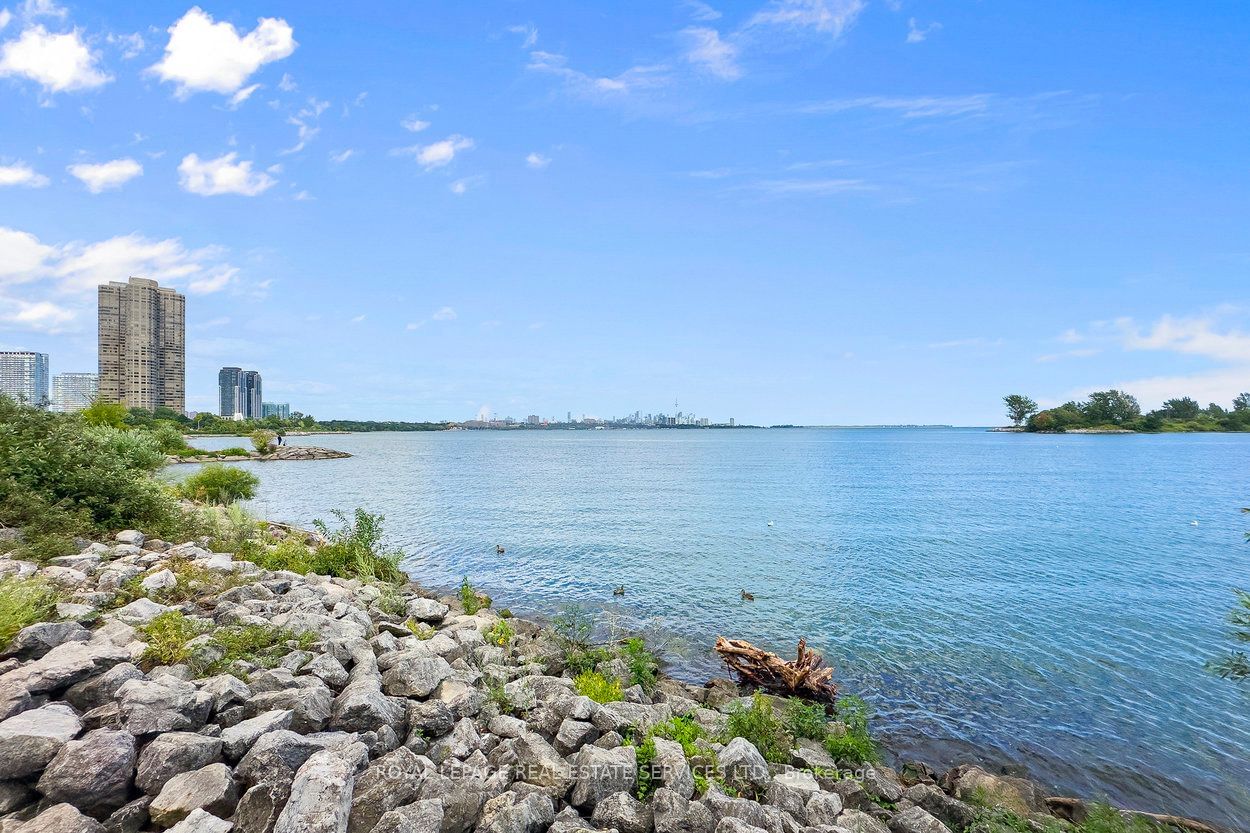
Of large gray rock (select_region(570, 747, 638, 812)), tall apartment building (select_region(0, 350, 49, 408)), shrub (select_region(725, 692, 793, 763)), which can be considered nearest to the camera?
large gray rock (select_region(570, 747, 638, 812))

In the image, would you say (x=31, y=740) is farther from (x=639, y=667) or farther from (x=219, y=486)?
(x=219, y=486)

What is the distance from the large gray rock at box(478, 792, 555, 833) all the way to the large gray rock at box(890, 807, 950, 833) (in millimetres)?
5032

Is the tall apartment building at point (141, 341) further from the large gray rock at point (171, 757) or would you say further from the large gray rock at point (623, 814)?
the large gray rock at point (623, 814)

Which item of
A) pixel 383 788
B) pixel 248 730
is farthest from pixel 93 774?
pixel 383 788

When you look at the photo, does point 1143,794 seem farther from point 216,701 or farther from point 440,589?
point 440,589

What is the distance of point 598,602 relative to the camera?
2183cm

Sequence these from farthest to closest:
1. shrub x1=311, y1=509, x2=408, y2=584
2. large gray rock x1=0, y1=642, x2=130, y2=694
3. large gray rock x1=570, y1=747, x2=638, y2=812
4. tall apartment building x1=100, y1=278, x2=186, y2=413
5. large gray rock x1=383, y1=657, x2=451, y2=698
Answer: tall apartment building x1=100, y1=278, x2=186, y2=413 < shrub x1=311, y1=509, x2=408, y2=584 < large gray rock x1=383, y1=657, x2=451, y2=698 < large gray rock x1=570, y1=747, x2=638, y2=812 < large gray rock x1=0, y1=642, x2=130, y2=694

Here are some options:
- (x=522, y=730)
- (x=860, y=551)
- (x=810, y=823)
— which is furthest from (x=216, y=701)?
(x=860, y=551)

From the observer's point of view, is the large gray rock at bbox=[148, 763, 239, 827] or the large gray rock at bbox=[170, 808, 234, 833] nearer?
the large gray rock at bbox=[170, 808, 234, 833]

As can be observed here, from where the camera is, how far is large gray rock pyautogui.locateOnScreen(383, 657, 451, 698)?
9.03 m

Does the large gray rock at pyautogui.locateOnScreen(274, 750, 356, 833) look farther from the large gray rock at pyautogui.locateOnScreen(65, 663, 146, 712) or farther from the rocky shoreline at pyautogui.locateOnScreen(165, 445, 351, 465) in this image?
the rocky shoreline at pyautogui.locateOnScreen(165, 445, 351, 465)

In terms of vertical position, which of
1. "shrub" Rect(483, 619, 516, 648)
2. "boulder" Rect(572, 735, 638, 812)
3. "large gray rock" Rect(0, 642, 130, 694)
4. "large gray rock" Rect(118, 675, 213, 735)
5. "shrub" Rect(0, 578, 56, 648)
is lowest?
"shrub" Rect(483, 619, 516, 648)

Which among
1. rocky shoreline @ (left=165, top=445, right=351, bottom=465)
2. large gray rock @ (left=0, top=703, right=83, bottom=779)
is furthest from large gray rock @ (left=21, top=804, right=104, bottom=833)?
rocky shoreline @ (left=165, top=445, right=351, bottom=465)

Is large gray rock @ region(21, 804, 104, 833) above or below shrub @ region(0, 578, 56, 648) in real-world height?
below
